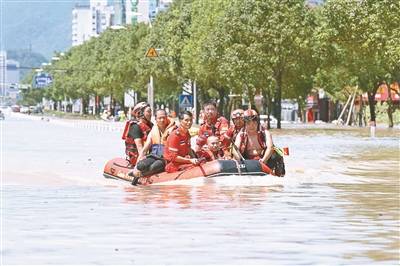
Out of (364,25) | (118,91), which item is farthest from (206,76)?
(118,91)

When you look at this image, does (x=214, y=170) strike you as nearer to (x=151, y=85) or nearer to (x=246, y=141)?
(x=246, y=141)

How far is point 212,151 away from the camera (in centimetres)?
2703

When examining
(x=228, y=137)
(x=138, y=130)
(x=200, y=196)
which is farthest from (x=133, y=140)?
(x=200, y=196)

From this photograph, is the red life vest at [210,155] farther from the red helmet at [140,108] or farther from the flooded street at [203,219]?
the red helmet at [140,108]

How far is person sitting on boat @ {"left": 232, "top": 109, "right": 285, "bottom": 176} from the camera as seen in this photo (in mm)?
26297

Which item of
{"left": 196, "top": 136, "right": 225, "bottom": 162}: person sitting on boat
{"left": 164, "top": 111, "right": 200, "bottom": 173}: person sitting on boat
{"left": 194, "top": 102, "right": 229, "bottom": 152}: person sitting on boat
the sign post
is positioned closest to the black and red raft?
{"left": 164, "top": 111, "right": 200, "bottom": 173}: person sitting on boat

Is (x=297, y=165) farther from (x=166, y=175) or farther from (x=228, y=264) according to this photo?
(x=228, y=264)

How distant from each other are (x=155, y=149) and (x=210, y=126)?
1199 millimetres

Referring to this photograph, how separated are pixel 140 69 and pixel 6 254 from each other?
107 m

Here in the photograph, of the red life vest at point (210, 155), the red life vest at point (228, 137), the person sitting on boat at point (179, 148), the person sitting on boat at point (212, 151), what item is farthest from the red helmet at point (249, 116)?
the red life vest at point (210, 155)

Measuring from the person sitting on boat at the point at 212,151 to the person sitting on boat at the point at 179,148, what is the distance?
0.68m

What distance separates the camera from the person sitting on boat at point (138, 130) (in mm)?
27422

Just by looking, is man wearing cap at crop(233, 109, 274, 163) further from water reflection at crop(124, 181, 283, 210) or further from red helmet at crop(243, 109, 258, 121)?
water reflection at crop(124, 181, 283, 210)

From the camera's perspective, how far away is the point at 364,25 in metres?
57.1
